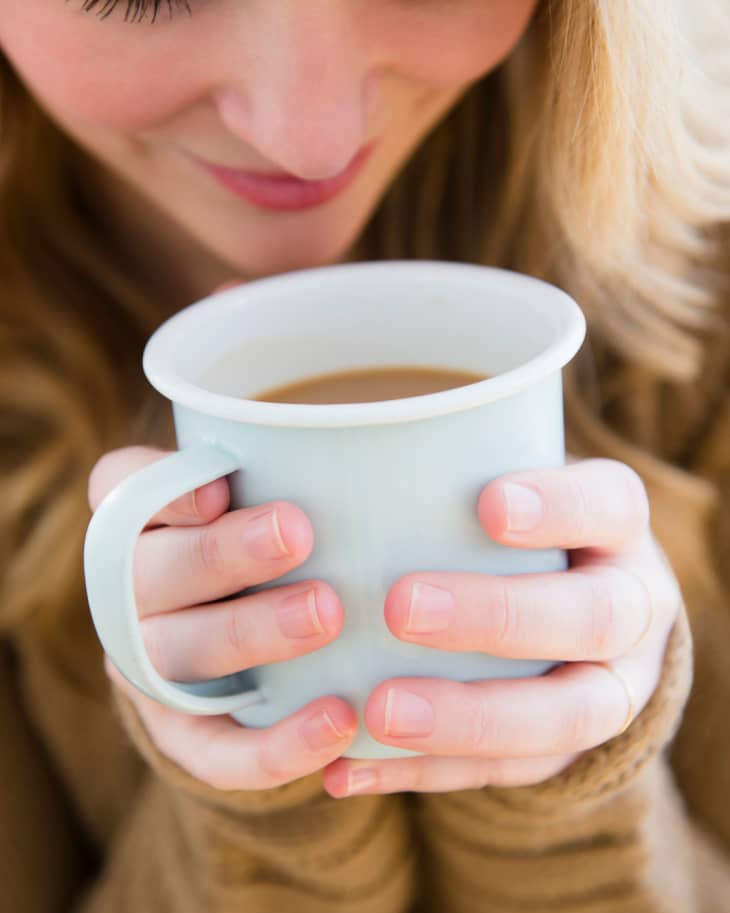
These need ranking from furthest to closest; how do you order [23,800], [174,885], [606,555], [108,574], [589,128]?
[23,800]
[174,885]
[589,128]
[606,555]
[108,574]

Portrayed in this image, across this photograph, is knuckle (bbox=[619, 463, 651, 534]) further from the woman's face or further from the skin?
the woman's face

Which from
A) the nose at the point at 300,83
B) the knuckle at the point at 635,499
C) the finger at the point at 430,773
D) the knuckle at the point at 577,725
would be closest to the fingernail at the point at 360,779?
the finger at the point at 430,773

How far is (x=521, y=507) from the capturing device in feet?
1.67

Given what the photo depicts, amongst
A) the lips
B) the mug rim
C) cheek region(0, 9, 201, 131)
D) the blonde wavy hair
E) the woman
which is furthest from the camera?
the blonde wavy hair

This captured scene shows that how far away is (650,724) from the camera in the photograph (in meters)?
0.68

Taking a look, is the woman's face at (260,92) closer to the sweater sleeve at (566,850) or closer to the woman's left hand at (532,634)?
the woman's left hand at (532,634)

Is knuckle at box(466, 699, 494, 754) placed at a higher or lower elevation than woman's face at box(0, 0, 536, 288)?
lower

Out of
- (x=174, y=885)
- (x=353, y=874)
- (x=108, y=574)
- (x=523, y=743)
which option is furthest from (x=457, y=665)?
(x=174, y=885)

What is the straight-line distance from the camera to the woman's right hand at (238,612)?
51cm

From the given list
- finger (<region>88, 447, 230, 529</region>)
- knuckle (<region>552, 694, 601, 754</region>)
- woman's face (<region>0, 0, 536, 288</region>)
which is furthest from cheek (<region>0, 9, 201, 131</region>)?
knuckle (<region>552, 694, 601, 754</region>)

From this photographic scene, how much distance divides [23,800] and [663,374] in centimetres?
78

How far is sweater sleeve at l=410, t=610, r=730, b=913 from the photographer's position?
2.55 ft

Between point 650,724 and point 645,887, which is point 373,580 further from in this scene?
point 645,887

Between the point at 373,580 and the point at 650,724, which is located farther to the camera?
the point at 650,724
